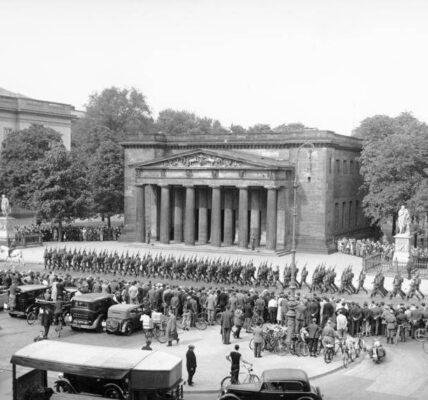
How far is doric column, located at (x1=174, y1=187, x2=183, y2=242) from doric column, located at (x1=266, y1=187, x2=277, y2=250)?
9248 millimetres

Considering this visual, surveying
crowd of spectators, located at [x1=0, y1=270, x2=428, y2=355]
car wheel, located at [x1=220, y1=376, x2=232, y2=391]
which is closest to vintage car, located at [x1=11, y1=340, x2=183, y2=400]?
car wheel, located at [x1=220, y1=376, x2=232, y2=391]

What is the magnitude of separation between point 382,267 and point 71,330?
24014mm

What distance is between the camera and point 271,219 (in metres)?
53.2

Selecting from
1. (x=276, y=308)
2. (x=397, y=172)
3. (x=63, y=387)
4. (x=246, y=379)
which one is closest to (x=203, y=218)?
(x=397, y=172)

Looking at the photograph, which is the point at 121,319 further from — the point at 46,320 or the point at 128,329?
the point at 46,320

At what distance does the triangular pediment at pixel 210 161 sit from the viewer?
53344 millimetres

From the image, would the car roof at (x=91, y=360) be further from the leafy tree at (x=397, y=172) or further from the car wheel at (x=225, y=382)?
the leafy tree at (x=397, y=172)

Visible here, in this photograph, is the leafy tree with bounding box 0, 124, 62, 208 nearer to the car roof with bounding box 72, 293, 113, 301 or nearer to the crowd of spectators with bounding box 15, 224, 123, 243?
the crowd of spectators with bounding box 15, 224, 123, 243

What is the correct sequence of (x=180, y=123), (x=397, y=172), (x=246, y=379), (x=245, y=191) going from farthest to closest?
(x=180, y=123), (x=397, y=172), (x=245, y=191), (x=246, y=379)

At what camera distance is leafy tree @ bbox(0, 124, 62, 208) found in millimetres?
70875

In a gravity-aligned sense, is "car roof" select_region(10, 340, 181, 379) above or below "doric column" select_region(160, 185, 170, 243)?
below

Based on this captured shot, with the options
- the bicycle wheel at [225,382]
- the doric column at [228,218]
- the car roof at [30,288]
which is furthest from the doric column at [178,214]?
the bicycle wheel at [225,382]

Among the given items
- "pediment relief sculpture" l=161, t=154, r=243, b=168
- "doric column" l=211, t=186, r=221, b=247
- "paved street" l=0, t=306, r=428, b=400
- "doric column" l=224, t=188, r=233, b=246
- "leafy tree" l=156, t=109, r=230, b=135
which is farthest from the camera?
"leafy tree" l=156, t=109, r=230, b=135

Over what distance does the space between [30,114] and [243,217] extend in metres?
46.7
